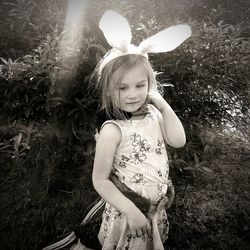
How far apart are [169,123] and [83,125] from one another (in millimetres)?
1000

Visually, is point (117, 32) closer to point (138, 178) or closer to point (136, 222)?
point (138, 178)

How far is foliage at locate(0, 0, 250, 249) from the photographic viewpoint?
2643mm

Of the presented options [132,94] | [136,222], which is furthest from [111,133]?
[136,222]

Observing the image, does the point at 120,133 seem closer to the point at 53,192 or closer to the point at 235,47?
the point at 53,192

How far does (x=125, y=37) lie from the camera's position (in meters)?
1.89

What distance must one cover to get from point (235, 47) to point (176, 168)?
124cm

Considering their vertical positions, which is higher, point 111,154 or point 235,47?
point 235,47

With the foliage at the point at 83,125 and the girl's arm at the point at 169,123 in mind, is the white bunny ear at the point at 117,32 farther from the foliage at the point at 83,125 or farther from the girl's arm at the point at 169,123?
the foliage at the point at 83,125

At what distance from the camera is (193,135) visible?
3215 millimetres

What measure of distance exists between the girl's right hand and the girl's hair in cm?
56

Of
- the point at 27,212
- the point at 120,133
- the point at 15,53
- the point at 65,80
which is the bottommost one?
the point at 27,212

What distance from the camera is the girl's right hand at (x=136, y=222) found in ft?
5.91

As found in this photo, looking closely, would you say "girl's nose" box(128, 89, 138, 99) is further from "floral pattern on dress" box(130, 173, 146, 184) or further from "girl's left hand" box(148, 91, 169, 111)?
"floral pattern on dress" box(130, 173, 146, 184)

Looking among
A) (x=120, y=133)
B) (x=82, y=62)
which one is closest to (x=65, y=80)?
(x=82, y=62)
